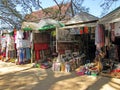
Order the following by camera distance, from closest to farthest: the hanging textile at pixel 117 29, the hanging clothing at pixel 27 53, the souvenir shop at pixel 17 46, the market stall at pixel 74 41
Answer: the hanging textile at pixel 117 29 → the market stall at pixel 74 41 → the souvenir shop at pixel 17 46 → the hanging clothing at pixel 27 53

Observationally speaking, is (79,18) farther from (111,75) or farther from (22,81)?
(22,81)

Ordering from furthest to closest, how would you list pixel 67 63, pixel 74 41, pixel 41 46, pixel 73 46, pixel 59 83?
pixel 41 46 < pixel 73 46 < pixel 74 41 < pixel 67 63 < pixel 59 83

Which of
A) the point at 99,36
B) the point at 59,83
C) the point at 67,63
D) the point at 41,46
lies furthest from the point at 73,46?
the point at 59,83

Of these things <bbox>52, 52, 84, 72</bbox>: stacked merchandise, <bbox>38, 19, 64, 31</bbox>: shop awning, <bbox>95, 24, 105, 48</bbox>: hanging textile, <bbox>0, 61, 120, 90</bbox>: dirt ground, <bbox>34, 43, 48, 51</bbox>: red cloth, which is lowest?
<bbox>0, 61, 120, 90</bbox>: dirt ground

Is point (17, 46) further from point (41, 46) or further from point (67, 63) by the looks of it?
point (67, 63)

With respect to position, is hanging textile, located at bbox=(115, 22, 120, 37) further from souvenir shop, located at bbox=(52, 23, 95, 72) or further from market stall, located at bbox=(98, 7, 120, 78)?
souvenir shop, located at bbox=(52, 23, 95, 72)

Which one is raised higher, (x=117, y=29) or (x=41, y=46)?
(x=117, y=29)

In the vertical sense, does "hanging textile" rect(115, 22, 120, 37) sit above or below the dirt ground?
above

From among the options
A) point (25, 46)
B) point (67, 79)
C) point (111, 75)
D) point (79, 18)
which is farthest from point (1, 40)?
point (111, 75)

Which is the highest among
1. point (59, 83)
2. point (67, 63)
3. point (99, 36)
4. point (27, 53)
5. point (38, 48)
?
point (99, 36)

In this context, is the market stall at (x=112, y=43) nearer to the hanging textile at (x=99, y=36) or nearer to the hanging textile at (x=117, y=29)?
the hanging textile at (x=117, y=29)

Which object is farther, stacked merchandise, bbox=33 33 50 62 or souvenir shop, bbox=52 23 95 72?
stacked merchandise, bbox=33 33 50 62

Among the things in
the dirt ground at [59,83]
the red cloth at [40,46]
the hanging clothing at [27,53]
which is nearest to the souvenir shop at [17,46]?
the hanging clothing at [27,53]

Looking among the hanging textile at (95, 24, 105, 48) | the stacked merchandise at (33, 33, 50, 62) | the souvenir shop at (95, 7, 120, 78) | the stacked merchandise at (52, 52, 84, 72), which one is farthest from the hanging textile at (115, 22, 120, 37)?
the stacked merchandise at (33, 33, 50, 62)
